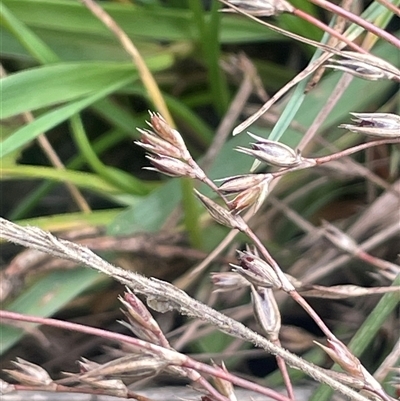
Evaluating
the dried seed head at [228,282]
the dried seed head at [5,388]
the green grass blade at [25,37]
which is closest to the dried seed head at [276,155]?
the dried seed head at [228,282]

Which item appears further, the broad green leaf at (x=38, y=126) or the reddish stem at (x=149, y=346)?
the broad green leaf at (x=38, y=126)

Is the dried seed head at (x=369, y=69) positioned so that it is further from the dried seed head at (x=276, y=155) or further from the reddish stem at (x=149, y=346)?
the reddish stem at (x=149, y=346)

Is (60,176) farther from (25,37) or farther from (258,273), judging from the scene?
(258,273)

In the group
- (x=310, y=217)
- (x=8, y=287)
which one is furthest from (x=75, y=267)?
(x=310, y=217)

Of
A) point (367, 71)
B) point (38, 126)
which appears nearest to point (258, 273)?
point (367, 71)

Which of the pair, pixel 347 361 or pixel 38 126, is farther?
pixel 38 126

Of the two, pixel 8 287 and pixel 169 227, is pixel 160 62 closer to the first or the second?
pixel 169 227
